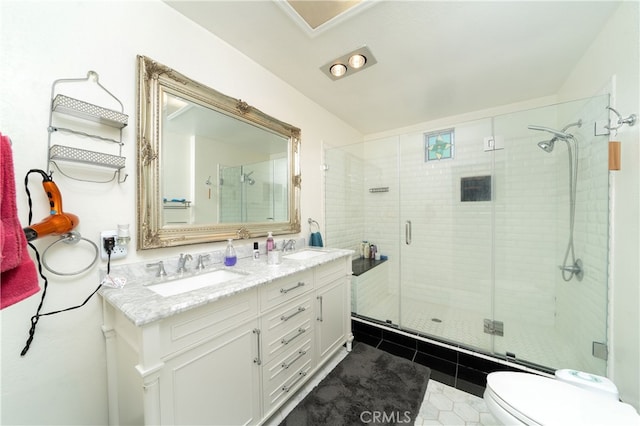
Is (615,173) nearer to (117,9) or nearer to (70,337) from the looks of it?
(117,9)

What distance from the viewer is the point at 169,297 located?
3.08ft

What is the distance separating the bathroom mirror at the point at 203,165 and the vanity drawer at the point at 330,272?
0.57m

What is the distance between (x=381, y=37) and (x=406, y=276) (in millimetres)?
→ 2421

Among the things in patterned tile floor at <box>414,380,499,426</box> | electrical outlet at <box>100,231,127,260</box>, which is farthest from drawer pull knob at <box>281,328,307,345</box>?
electrical outlet at <box>100,231,127,260</box>

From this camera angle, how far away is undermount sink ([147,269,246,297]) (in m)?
1.15

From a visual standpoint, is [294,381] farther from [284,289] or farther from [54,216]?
[54,216]

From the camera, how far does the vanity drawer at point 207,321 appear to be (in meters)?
0.87

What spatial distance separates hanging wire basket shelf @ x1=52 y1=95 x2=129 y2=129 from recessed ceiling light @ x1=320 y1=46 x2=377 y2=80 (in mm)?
1475

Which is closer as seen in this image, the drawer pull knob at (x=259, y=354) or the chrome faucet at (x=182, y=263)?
the drawer pull knob at (x=259, y=354)

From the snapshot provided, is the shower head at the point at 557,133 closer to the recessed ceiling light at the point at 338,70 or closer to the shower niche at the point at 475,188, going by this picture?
the shower niche at the point at 475,188

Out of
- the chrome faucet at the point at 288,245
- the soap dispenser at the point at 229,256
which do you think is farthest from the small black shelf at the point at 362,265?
the soap dispenser at the point at 229,256

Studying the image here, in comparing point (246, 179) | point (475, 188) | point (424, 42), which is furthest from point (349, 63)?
point (475, 188)

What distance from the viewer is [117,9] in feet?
3.73

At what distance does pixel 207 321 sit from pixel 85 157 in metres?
0.91
